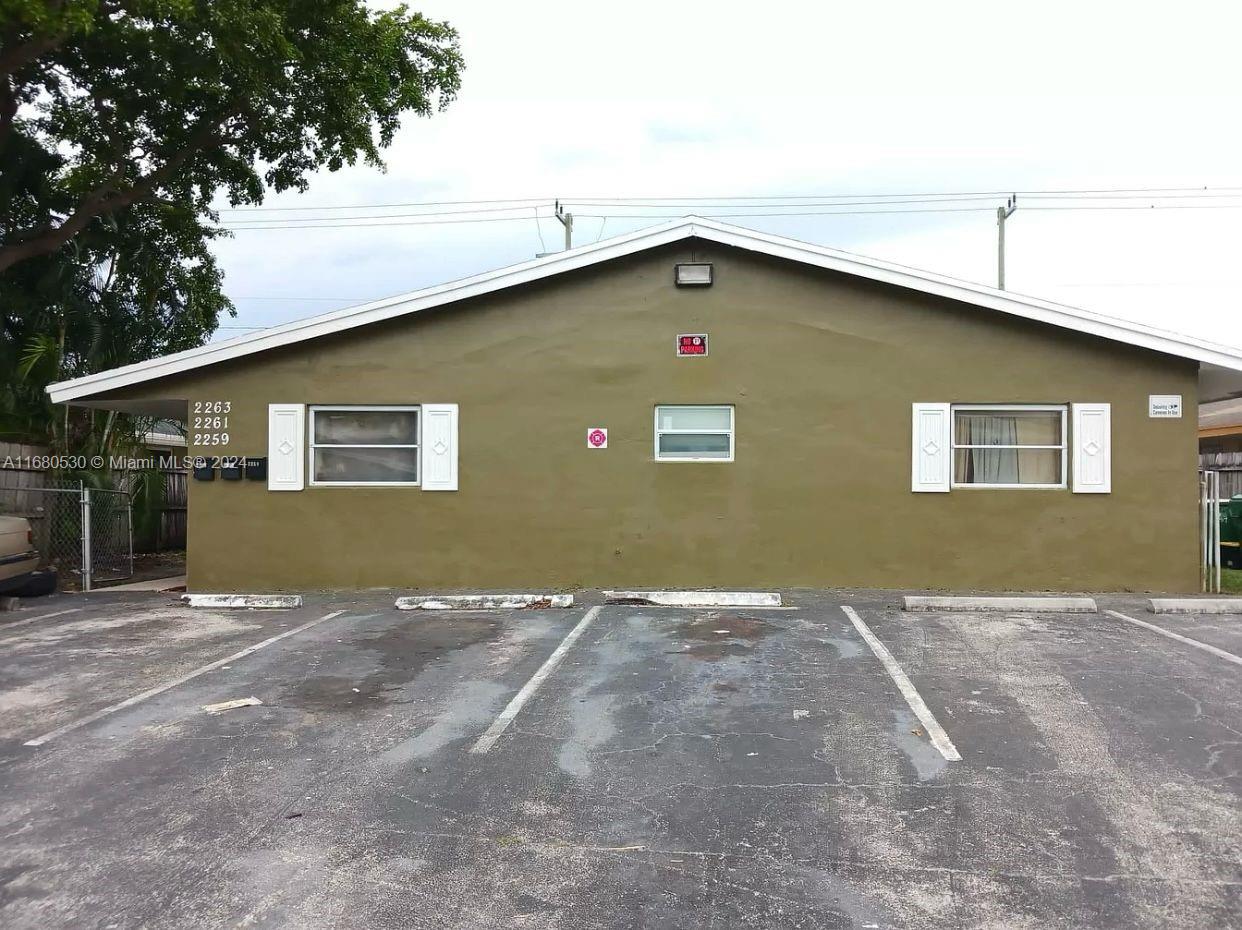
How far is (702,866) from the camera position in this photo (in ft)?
13.6

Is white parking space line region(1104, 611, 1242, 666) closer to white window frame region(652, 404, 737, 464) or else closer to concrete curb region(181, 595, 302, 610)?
white window frame region(652, 404, 737, 464)

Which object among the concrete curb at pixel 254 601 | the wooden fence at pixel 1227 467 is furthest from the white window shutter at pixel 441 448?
the wooden fence at pixel 1227 467

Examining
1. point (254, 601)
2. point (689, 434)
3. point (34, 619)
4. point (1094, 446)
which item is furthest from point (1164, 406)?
point (34, 619)

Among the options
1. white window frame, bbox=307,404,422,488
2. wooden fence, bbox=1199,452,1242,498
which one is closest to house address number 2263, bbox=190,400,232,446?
white window frame, bbox=307,404,422,488

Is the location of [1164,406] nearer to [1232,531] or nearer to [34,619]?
[1232,531]

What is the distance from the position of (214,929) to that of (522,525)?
856 centimetres

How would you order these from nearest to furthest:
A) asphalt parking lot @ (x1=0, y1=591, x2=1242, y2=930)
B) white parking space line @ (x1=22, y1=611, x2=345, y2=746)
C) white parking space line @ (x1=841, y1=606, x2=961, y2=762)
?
asphalt parking lot @ (x1=0, y1=591, x2=1242, y2=930)
white parking space line @ (x1=841, y1=606, x2=961, y2=762)
white parking space line @ (x1=22, y1=611, x2=345, y2=746)

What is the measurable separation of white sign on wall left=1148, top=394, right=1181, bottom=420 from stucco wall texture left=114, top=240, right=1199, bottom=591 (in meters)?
0.11

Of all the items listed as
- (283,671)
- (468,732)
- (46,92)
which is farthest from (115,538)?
(468,732)

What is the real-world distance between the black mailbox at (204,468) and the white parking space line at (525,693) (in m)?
5.58

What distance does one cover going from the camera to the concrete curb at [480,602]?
35.7ft

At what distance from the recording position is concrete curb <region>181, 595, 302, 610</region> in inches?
437

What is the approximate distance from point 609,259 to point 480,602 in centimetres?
453

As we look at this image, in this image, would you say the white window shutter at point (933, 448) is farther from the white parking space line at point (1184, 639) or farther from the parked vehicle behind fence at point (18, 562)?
the parked vehicle behind fence at point (18, 562)
